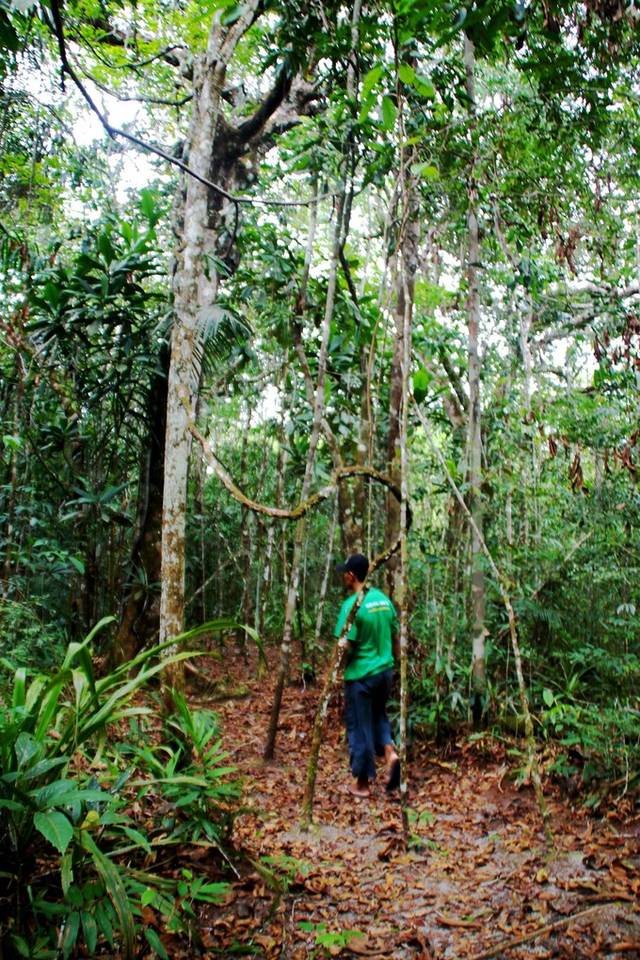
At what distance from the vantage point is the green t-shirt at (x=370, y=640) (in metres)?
4.77

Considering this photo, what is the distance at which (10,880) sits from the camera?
2.23m

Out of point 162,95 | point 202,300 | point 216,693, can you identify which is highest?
point 162,95

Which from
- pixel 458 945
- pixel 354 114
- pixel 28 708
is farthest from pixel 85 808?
pixel 354 114

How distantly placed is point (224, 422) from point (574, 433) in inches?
287

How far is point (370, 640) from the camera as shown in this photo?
481 cm

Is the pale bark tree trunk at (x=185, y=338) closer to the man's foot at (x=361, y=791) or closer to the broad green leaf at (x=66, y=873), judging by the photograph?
the man's foot at (x=361, y=791)

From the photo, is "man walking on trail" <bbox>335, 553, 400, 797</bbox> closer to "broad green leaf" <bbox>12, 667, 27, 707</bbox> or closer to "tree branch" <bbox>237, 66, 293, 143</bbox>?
"broad green leaf" <bbox>12, 667, 27, 707</bbox>

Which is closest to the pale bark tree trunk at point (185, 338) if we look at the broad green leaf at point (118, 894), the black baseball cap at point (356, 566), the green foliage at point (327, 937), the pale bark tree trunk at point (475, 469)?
the black baseball cap at point (356, 566)

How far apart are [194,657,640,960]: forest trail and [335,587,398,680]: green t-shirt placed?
957 millimetres

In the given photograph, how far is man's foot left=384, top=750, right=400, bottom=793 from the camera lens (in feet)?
15.4

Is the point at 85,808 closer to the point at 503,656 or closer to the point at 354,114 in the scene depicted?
the point at 503,656

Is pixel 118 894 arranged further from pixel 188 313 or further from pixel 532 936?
pixel 188 313

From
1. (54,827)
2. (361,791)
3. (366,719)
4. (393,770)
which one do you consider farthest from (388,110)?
(361,791)

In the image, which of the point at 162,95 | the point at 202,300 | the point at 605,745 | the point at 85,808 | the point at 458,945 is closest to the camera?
the point at 85,808
